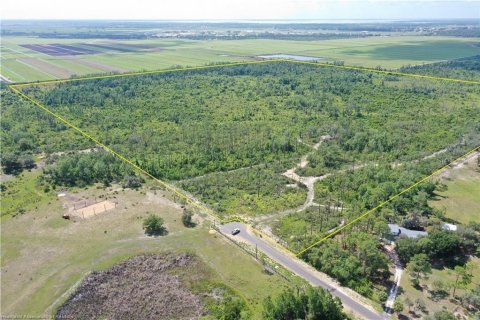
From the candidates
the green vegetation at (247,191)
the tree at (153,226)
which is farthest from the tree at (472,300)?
the tree at (153,226)

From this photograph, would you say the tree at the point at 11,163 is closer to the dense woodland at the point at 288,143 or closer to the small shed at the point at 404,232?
the dense woodland at the point at 288,143

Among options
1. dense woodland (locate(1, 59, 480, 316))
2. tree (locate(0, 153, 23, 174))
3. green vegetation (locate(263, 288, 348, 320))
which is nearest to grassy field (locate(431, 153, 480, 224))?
dense woodland (locate(1, 59, 480, 316))

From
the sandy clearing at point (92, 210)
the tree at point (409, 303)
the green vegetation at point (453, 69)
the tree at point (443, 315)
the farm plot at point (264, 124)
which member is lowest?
the sandy clearing at point (92, 210)

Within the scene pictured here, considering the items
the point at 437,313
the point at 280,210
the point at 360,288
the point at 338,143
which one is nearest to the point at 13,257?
the point at 280,210

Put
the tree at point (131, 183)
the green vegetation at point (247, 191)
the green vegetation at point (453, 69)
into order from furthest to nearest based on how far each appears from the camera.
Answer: the green vegetation at point (453, 69), the tree at point (131, 183), the green vegetation at point (247, 191)

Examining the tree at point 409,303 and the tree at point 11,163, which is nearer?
the tree at point 409,303

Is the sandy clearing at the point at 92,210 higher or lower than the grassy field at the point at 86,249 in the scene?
higher
